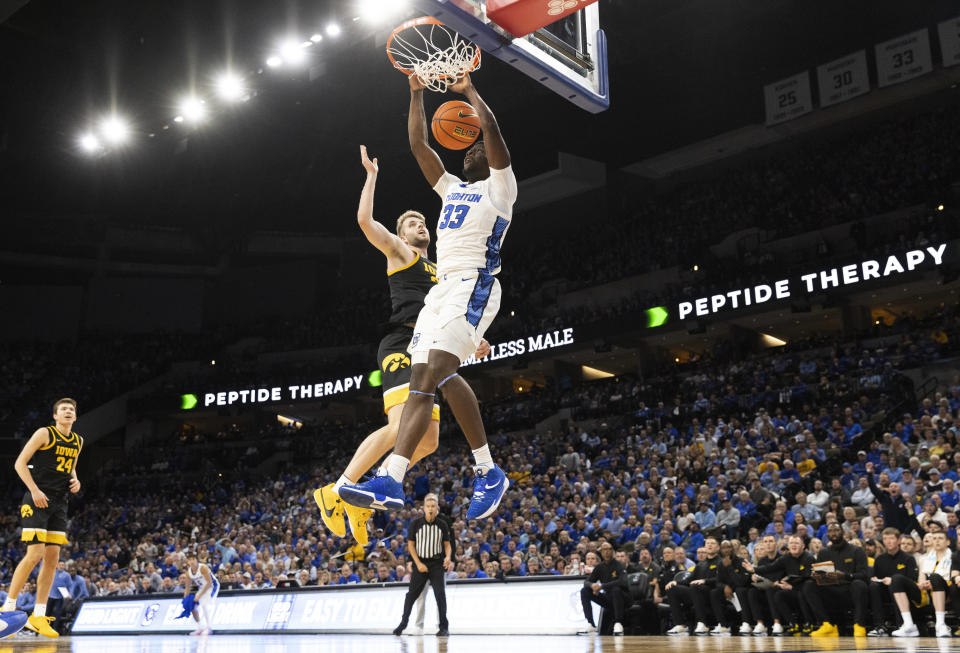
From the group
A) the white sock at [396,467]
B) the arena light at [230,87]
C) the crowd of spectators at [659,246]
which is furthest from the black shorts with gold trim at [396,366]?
the crowd of spectators at [659,246]

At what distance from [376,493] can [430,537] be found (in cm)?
776

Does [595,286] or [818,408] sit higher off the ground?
[595,286]

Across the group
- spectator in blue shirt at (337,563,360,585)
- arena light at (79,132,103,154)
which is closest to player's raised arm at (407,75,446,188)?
spectator in blue shirt at (337,563,360,585)

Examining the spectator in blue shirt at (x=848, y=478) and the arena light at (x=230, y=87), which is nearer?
the spectator in blue shirt at (x=848, y=478)

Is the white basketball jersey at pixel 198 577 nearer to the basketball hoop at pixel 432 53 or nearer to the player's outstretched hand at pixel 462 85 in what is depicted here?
the basketball hoop at pixel 432 53

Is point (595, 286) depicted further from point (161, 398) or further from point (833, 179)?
point (161, 398)

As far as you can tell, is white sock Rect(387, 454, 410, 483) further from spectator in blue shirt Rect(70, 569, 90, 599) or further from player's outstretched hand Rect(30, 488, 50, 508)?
spectator in blue shirt Rect(70, 569, 90, 599)

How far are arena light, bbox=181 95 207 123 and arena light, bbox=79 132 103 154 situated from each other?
3989 millimetres

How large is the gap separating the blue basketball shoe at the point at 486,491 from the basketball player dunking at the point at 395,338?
41 cm

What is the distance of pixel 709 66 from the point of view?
2688 cm

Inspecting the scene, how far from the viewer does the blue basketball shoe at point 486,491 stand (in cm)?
460

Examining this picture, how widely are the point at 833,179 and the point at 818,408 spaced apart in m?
11.9

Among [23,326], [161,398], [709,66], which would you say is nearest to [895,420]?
[709,66]

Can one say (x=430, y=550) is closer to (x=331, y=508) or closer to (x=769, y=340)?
(x=331, y=508)
